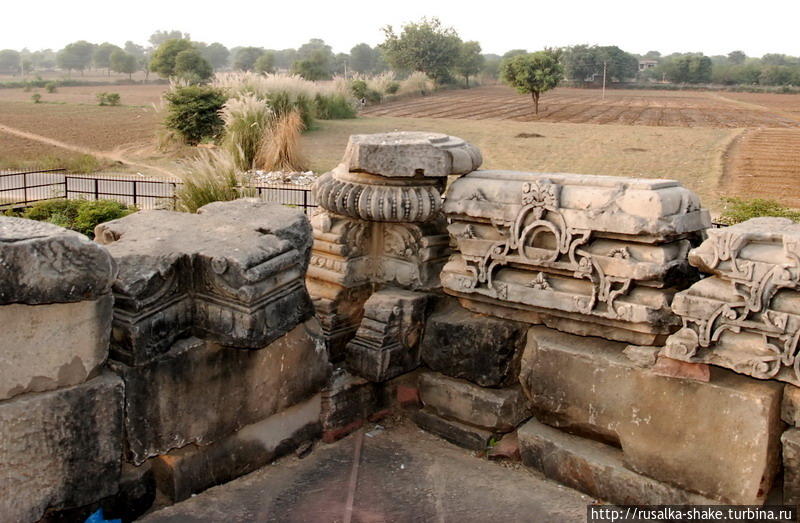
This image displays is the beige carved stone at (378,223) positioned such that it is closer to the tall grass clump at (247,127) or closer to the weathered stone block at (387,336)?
the weathered stone block at (387,336)

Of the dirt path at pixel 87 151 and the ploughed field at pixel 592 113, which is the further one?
the ploughed field at pixel 592 113

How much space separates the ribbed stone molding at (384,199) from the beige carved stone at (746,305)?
126 cm

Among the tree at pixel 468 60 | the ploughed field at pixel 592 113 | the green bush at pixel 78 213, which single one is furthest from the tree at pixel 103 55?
the green bush at pixel 78 213

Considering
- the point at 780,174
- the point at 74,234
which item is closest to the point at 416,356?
the point at 74,234

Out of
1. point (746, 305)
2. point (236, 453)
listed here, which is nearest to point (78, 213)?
A: point (236, 453)

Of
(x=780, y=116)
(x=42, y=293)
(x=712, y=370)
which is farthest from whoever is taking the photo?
(x=780, y=116)

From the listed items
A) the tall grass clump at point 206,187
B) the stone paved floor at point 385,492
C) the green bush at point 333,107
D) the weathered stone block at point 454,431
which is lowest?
the stone paved floor at point 385,492

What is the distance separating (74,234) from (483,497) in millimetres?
1851

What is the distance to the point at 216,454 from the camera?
311 cm

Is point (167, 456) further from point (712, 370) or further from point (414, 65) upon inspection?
point (414, 65)

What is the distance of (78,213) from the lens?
1005 cm

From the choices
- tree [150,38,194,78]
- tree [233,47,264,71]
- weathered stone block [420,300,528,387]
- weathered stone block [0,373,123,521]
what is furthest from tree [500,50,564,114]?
tree [233,47,264,71]

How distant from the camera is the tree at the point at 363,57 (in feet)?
435

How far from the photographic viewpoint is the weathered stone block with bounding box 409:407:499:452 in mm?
3562
